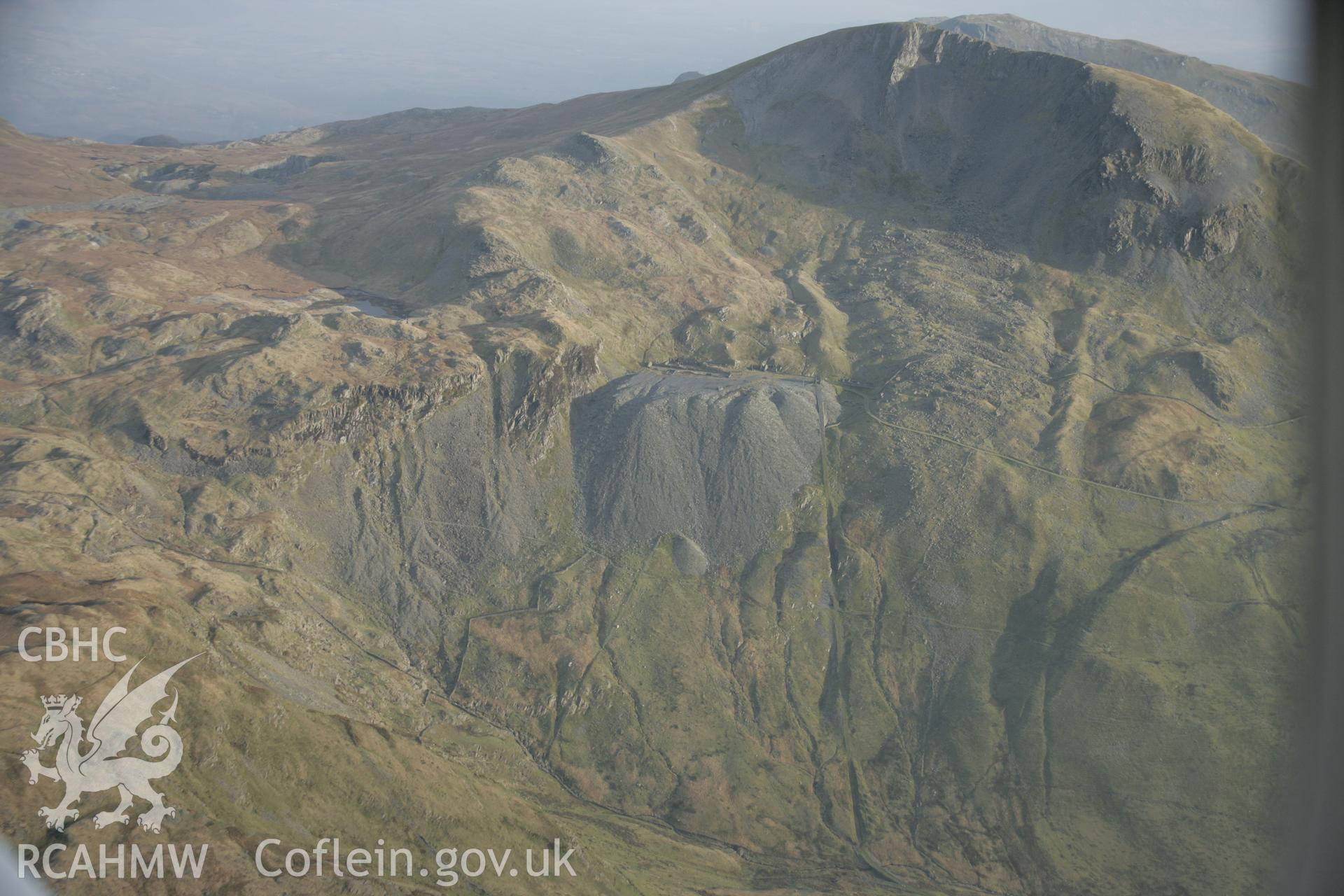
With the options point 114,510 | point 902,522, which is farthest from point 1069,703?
point 114,510

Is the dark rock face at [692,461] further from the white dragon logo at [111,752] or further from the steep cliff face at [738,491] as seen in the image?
the white dragon logo at [111,752]

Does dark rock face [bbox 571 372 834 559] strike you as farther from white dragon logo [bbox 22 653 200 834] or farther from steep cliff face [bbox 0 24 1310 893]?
white dragon logo [bbox 22 653 200 834]

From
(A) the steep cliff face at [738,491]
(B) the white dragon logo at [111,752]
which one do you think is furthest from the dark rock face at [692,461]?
(B) the white dragon logo at [111,752]

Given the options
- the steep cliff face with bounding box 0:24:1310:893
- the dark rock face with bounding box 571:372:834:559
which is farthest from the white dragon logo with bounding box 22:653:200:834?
the dark rock face with bounding box 571:372:834:559

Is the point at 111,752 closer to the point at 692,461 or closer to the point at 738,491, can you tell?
the point at 692,461

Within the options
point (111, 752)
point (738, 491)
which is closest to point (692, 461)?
point (738, 491)

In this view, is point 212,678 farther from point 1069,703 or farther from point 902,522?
point 1069,703
